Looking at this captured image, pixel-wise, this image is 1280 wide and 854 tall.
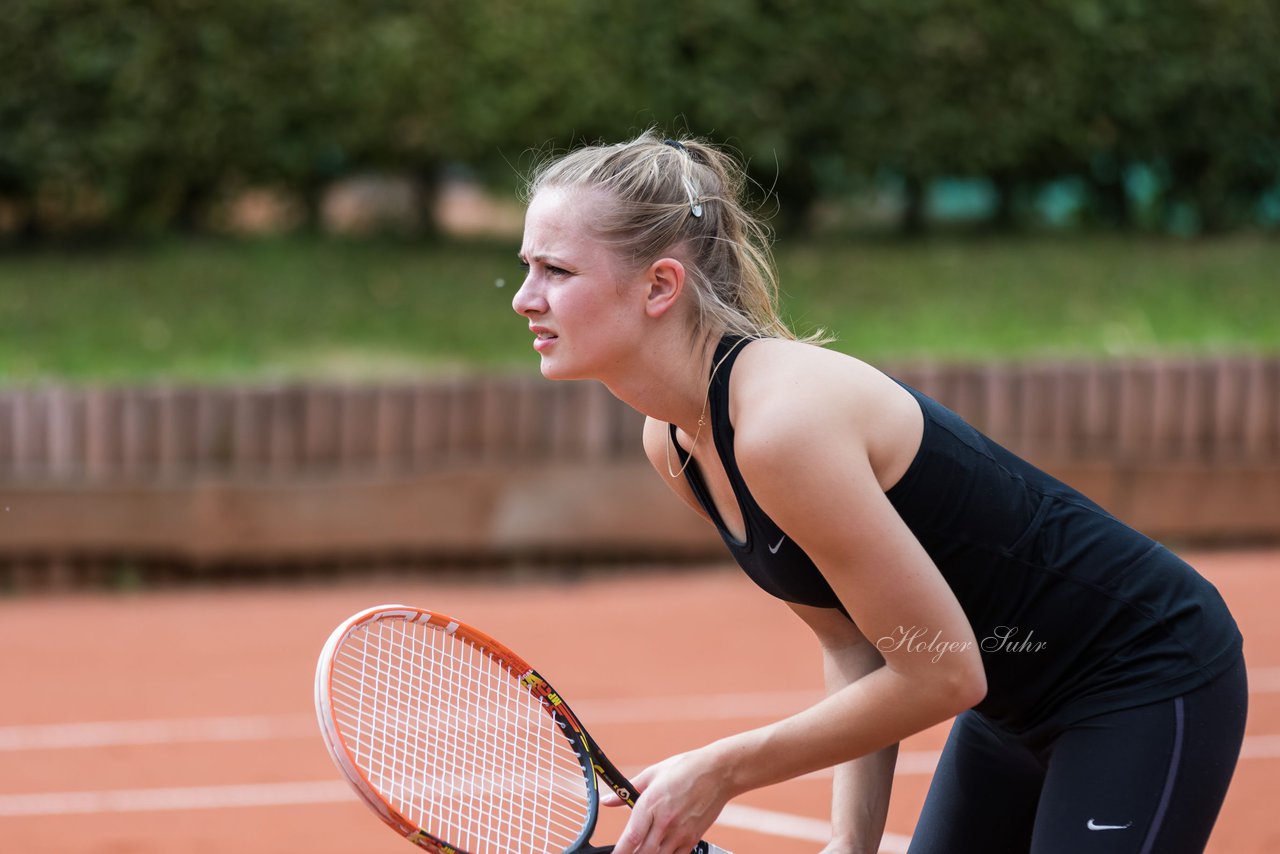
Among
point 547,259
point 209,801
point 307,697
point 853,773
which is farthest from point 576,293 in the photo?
point 307,697

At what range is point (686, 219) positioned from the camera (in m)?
2.05

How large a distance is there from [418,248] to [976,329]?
3514 millimetres

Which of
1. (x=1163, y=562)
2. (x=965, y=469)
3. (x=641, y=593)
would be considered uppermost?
(x=965, y=469)

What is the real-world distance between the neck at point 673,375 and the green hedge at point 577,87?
658 centimetres

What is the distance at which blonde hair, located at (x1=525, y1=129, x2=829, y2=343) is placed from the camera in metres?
2.00

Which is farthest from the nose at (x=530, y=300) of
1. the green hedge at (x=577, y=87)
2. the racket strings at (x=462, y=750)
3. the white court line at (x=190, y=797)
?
the green hedge at (x=577, y=87)

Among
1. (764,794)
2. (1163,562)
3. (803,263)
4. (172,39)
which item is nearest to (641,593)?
(764,794)

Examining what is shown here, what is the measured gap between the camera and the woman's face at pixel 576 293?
1986mm

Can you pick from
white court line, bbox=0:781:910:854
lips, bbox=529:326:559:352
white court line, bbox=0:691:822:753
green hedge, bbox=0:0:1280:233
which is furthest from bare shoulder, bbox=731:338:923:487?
green hedge, bbox=0:0:1280:233

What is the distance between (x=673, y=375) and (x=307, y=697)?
12.9 feet

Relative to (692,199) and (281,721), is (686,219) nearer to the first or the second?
(692,199)

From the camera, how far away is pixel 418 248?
383 inches

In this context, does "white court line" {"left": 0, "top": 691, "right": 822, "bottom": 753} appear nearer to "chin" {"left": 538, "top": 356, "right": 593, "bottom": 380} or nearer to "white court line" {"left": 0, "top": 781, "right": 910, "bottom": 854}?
"white court line" {"left": 0, "top": 781, "right": 910, "bottom": 854}

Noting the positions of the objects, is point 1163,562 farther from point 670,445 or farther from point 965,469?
point 670,445
